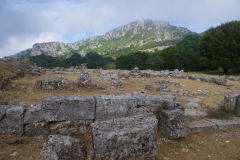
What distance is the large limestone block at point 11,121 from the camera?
4965 mm

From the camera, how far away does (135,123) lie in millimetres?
4199

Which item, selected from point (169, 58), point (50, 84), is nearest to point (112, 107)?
point (50, 84)

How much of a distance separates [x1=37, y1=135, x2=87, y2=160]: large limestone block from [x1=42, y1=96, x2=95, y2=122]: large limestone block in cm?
116

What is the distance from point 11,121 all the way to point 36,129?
0.67m

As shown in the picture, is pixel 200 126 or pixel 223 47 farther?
pixel 223 47

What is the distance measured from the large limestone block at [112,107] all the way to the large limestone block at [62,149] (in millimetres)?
1444

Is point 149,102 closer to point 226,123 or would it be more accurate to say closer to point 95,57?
point 226,123

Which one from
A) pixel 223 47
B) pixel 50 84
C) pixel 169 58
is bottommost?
pixel 50 84

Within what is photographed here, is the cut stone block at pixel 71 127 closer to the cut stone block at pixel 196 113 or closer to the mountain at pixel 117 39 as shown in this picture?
the cut stone block at pixel 196 113

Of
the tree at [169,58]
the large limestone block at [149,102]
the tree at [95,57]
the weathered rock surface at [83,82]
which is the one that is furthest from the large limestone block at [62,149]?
the tree at [95,57]

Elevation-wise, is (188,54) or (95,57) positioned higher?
(95,57)

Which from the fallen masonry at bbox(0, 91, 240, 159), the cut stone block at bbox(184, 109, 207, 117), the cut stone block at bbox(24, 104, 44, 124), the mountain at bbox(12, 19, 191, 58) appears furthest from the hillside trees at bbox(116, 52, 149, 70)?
the mountain at bbox(12, 19, 191, 58)

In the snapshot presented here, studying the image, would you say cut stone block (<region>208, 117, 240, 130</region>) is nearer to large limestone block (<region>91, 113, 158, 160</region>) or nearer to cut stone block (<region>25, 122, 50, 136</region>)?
large limestone block (<region>91, 113, 158, 160</region>)

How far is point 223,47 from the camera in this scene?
27391 mm
